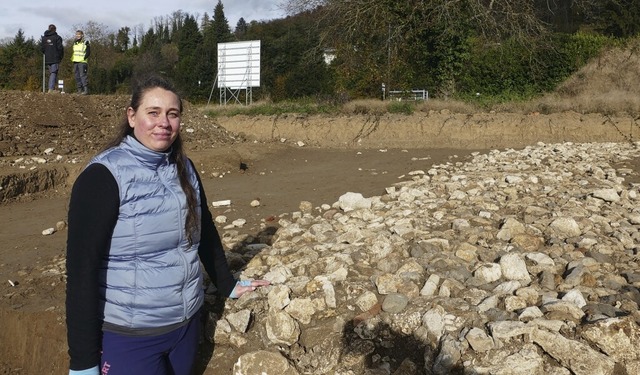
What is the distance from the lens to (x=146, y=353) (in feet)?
6.80

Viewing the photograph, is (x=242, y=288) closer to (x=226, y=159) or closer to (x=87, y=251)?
(x=87, y=251)

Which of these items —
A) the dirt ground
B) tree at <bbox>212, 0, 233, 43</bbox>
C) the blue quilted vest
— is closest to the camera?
the blue quilted vest

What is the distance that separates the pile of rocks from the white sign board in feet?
44.3

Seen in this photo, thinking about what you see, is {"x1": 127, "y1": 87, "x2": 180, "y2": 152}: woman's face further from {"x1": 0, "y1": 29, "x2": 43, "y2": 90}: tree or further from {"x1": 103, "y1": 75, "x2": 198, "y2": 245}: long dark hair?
{"x1": 0, "y1": 29, "x2": 43, "y2": 90}: tree

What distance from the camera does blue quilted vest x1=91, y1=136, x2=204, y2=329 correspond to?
2.00 metres

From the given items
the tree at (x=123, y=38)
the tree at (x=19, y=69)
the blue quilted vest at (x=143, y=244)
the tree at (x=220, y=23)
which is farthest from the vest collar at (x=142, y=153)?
the tree at (x=123, y=38)

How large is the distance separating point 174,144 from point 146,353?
33.9 inches

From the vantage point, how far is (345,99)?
46.7 ft

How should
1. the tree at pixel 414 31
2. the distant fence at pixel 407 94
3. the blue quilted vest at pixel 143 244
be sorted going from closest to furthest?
the blue quilted vest at pixel 143 244
the tree at pixel 414 31
the distant fence at pixel 407 94

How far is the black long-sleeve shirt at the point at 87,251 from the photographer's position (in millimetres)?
1883

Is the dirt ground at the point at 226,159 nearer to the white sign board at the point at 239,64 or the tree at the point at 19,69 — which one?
the white sign board at the point at 239,64

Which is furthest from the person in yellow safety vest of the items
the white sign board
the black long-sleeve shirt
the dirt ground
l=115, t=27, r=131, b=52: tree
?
l=115, t=27, r=131, b=52: tree

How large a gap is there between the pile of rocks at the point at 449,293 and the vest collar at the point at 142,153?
3.84ft

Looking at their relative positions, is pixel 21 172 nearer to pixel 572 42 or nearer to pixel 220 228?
pixel 220 228
